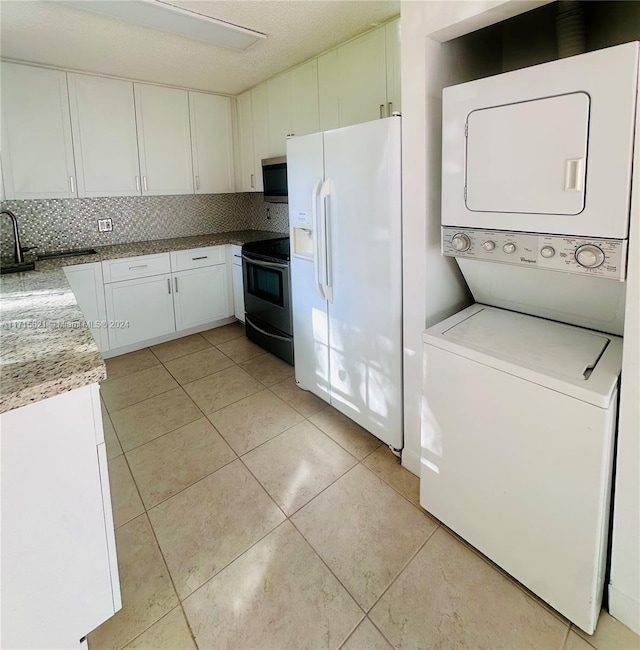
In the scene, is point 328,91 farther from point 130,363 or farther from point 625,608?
point 625,608

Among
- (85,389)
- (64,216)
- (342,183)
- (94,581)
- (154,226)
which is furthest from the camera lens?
(154,226)

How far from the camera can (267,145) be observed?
148 inches

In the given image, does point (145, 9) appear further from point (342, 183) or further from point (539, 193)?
point (539, 193)

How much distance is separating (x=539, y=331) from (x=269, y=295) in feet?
7.19

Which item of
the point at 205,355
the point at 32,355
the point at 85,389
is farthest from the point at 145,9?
the point at 205,355

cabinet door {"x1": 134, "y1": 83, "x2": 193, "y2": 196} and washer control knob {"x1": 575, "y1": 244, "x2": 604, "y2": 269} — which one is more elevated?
cabinet door {"x1": 134, "y1": 83, "x2": 193, "y2": 196}

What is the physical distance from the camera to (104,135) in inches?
136

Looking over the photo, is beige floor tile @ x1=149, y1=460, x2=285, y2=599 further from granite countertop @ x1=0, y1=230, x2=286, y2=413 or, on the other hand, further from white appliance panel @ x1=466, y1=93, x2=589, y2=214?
white appliance panel @ x1=466, y1=93, x2=589, y2=214

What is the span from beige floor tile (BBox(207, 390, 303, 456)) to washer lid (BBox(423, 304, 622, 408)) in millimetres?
1270

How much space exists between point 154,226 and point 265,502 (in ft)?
10.4

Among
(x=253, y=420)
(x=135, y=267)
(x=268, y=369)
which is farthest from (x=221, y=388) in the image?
(x=135, y=267)

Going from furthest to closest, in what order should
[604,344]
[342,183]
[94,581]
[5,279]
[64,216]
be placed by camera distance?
[64,216] → [5,279] → [342,183] → [604,344] → [94,581]

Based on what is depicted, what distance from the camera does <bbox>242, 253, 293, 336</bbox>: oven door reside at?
316 centimetres

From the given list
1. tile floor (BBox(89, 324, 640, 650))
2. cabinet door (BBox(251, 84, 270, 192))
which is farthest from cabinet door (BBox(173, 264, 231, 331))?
tile floor (BBox(89, 324, 640, 650))
